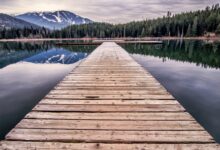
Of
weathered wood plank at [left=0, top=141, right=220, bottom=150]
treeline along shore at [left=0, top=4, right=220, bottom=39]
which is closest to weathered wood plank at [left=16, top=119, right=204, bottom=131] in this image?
weathered wood plank at [left=0, top=141, right=220, bottom=150]

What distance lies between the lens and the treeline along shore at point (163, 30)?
9588 cm

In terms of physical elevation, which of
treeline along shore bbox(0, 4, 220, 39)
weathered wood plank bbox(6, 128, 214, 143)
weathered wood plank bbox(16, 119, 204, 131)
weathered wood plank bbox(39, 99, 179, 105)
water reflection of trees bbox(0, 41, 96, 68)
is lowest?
water reflection of trees bbox(0, 41, 96, 68)

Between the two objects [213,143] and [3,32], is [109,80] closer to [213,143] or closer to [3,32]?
[213,143]

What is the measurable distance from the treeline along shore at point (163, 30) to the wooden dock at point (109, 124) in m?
92.9

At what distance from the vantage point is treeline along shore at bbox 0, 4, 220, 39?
315ft

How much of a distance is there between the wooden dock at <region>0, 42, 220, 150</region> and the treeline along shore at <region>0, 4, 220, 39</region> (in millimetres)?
92903

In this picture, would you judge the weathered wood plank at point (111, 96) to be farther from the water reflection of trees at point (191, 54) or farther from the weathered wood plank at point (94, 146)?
the water reflection of trees at point (191, 54)

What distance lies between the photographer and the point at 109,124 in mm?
4445

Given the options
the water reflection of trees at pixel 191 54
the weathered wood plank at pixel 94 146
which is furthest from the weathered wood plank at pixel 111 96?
the water reflection of trees at pixel 191 54

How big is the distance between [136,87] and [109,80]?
57.7 inches

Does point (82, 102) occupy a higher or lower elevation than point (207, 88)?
higher

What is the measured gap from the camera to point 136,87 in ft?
24.1

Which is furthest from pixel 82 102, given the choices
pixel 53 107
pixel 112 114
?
pixel 112 114

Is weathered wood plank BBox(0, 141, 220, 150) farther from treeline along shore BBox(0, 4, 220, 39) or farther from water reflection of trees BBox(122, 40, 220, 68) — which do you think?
treeline along shore BBox(0, 4, 220, 39)
